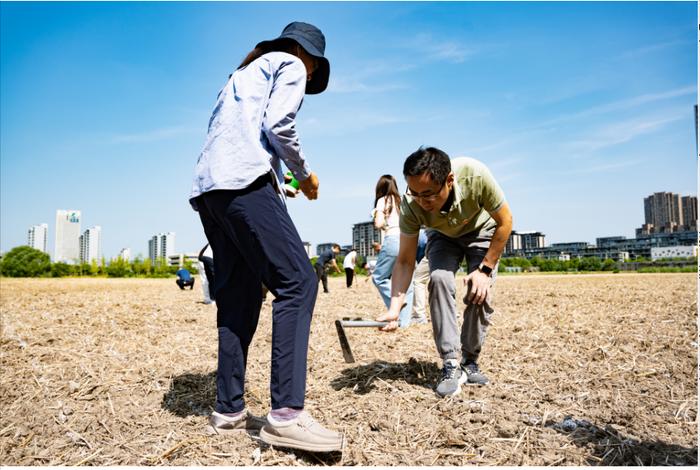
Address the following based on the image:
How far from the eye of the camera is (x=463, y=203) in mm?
3203

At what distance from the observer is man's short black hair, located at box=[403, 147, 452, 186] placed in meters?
2.91

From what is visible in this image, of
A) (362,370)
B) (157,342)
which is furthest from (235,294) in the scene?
(157,342)

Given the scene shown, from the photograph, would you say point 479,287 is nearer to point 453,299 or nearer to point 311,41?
point 453,299

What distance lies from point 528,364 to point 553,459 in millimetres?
1704

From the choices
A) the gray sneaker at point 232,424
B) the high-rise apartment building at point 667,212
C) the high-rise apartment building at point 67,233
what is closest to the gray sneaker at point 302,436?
the gray sneaker at point 232,424

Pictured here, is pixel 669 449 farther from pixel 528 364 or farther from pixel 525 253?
pixel 525 253

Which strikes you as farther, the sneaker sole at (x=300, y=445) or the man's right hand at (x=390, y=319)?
the man's right hand at (x=390, y=319)

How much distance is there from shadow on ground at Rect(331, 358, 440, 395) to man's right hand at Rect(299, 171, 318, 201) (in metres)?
1.32

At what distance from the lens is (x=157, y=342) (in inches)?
193

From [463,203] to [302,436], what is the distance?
68.5 inches

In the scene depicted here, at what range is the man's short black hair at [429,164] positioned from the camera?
9.55 ft

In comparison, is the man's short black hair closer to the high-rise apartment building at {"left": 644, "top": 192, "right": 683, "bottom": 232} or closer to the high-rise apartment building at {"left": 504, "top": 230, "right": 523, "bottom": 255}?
the high-rise apartment building at {"left": 504, "top": 230, "right": 523, "bottom": 255}

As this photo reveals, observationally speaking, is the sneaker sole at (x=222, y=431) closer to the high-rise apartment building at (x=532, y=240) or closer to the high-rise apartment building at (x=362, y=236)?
the high-rise apartment building at (x=362, y=236)

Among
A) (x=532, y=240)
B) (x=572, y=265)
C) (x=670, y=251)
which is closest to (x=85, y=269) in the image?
(x=572, y=265)
